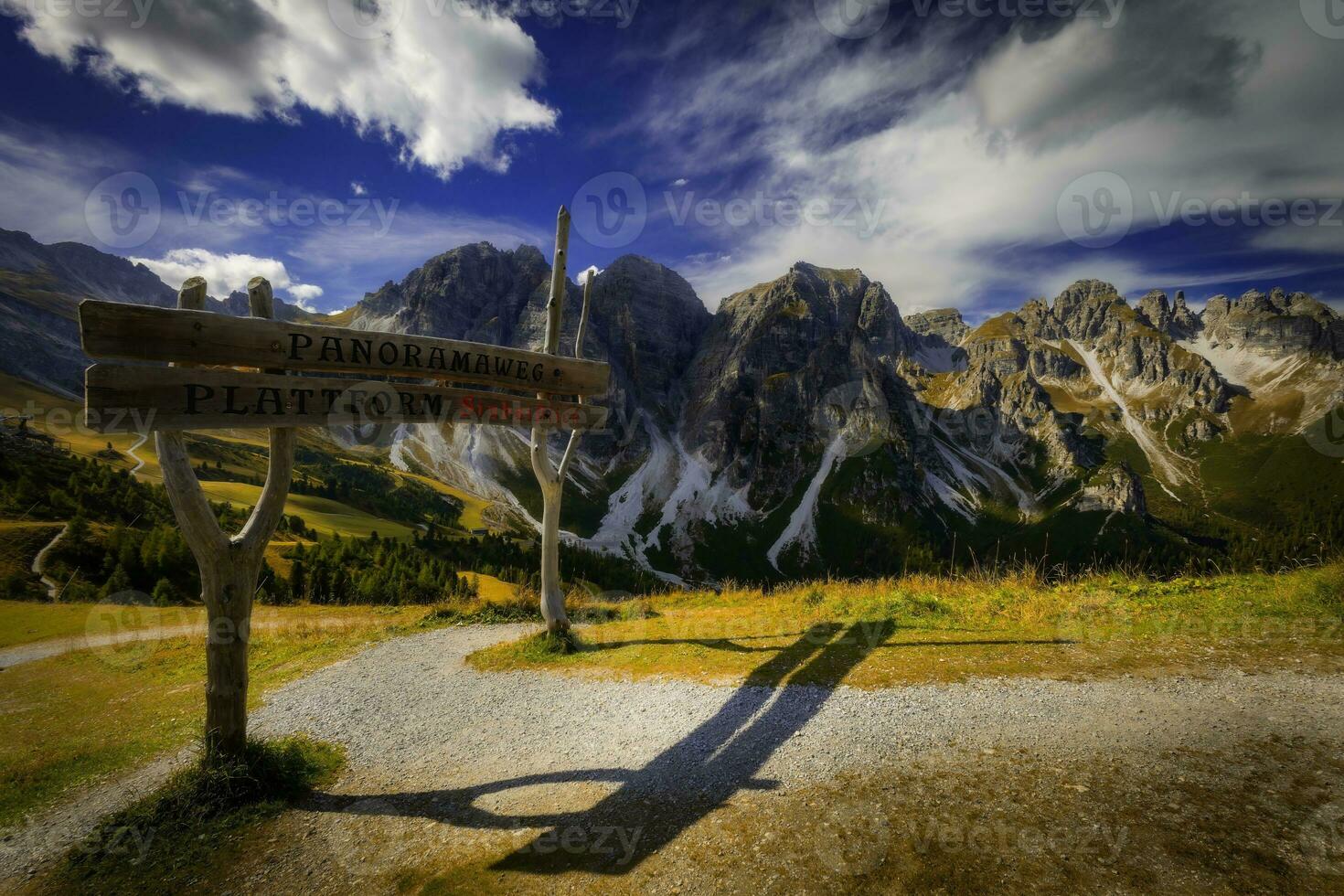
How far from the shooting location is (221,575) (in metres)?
7.31

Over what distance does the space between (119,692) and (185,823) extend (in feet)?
27.6

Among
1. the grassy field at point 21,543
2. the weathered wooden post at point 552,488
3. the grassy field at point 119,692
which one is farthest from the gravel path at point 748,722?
the grassy field at point 21,543

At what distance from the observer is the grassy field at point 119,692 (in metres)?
8.09

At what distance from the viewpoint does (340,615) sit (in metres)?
19.0

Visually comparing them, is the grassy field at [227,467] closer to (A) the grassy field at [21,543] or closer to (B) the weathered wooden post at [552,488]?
(A) the grassy field at [21,543]

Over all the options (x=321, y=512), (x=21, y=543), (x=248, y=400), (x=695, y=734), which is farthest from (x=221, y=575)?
(x=321, y=512)

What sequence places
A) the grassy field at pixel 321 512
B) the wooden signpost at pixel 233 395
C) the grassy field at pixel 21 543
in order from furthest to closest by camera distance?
the grassy field at pixel 321 512
the grassy field at pixel 21 543
the wooden signpost at pixel 233 395

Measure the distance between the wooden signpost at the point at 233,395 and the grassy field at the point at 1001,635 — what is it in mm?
5812

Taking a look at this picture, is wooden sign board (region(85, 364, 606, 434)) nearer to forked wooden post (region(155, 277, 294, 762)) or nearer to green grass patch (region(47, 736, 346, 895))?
forked wooden post (region(155, 277, 294, 762))

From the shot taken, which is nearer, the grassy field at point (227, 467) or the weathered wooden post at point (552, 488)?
the weathered wooden post at point (552, 488)

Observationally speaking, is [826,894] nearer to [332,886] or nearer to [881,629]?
[332,886]

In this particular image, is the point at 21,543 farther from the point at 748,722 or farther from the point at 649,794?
the point at 748,722

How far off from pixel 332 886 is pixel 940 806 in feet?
21.4

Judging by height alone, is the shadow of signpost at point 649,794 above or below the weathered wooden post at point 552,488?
below
